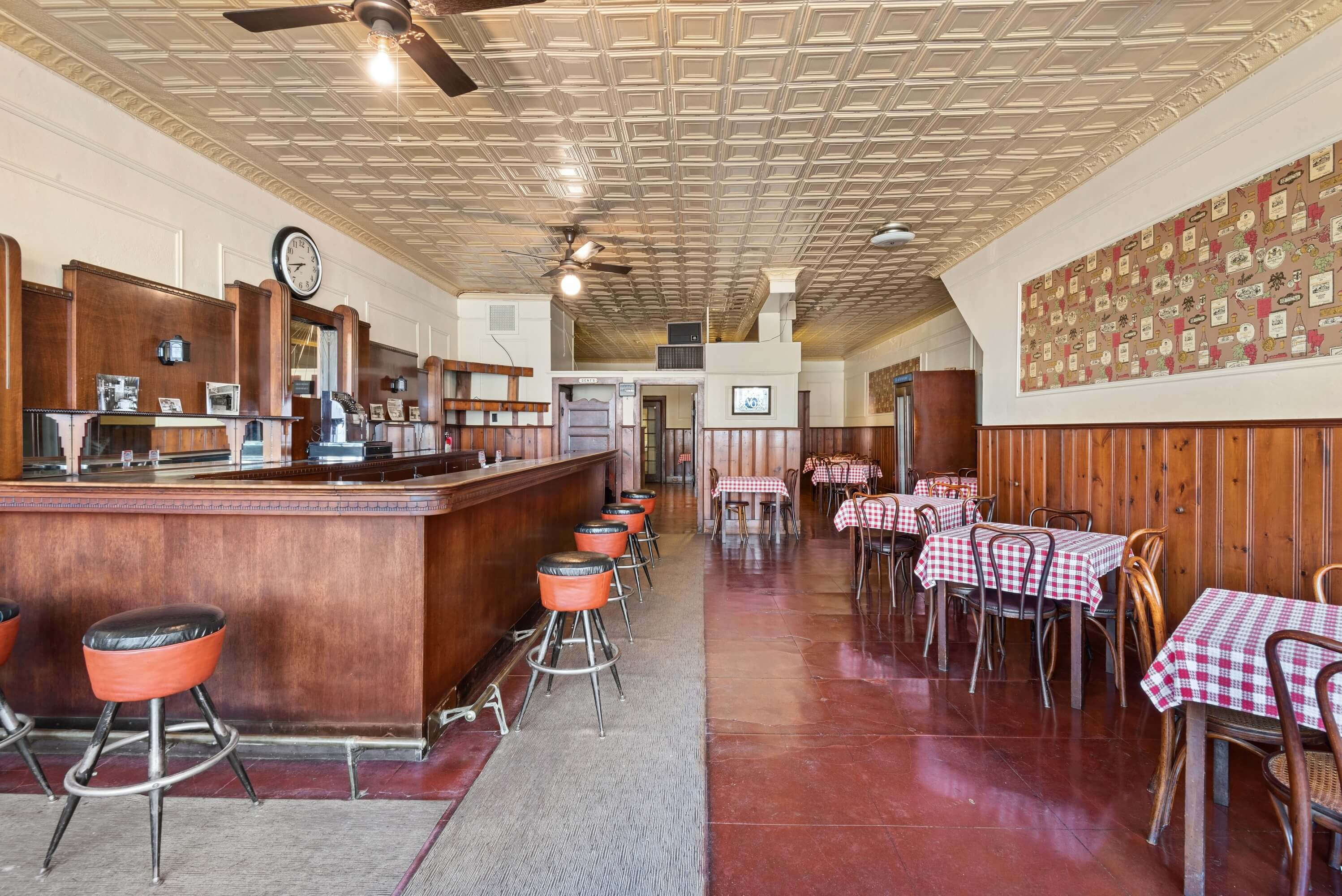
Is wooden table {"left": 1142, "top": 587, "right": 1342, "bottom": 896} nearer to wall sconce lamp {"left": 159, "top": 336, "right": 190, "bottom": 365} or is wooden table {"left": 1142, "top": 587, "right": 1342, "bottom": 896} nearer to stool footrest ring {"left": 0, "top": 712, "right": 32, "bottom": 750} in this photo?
stool footrest ring {"left": 0, "top": 712, "right": 32, "bottom": 750}

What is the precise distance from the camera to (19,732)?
221 centimetres

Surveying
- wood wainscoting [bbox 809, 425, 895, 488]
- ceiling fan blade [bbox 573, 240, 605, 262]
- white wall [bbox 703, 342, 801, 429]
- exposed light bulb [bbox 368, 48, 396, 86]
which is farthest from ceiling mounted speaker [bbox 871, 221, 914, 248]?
exposed light bulb [bbox 368, 48, 396, 86]

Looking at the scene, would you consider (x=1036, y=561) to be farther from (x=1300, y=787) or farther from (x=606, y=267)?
(x=606, y=267)

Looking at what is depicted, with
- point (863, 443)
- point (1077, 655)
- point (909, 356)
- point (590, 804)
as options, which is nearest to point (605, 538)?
point (590, 804)

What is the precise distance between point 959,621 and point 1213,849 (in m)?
2.57

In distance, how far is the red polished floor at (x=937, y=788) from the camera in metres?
1.87

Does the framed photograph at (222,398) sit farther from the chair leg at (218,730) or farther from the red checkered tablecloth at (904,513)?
the red checkered tablecloth at (904,513)

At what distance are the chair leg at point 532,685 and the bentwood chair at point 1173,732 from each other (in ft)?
8.03

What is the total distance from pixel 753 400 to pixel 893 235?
3493 mm

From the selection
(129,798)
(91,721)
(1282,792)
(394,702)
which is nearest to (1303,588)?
(1282,792)

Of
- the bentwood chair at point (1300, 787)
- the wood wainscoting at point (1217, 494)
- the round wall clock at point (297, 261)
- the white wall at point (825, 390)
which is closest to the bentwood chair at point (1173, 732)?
the bentwood chair at point (1300, 787)

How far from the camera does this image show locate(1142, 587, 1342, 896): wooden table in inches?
63.1

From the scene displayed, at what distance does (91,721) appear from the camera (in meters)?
2.61

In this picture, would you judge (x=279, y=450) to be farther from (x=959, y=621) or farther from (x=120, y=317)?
(x=959, y=621)
